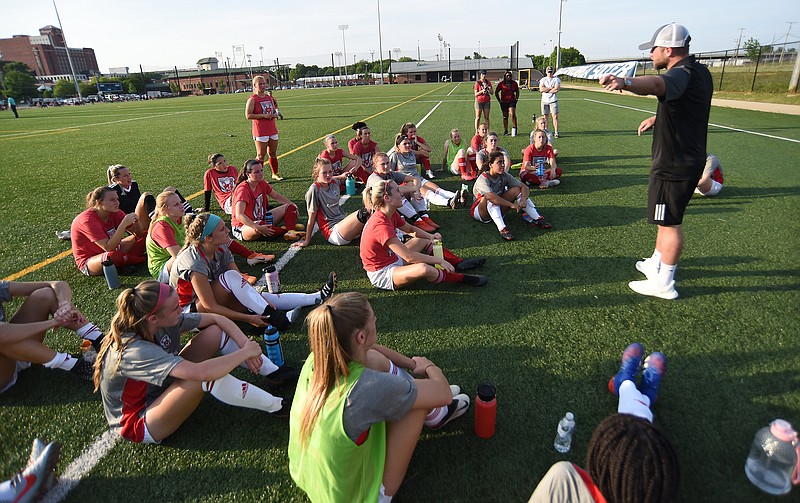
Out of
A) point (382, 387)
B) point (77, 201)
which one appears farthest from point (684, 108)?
point (77, 201)

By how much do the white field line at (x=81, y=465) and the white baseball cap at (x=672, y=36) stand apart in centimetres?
529

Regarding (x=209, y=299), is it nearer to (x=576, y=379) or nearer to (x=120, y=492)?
(x=120, y=492)

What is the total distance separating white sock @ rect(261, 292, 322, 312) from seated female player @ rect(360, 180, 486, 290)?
0.75 metres

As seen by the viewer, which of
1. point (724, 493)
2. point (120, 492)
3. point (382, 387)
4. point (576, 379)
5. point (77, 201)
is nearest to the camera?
point (382, 387)

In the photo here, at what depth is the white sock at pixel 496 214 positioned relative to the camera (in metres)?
6.10

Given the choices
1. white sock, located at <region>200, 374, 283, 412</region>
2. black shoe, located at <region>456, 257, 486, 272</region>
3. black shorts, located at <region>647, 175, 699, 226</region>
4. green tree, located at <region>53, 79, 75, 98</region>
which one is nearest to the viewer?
white sock, located at <region>200, 374, 283, 412</region>

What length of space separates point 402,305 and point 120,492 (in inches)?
107

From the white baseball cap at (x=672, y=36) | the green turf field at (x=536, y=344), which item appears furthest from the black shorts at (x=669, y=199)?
the white baseball cap at (x=672, y=36)

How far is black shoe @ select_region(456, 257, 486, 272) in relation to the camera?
5117 millimetres

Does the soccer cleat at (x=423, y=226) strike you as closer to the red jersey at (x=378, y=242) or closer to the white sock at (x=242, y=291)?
the red jersey at (x=378, y=242)

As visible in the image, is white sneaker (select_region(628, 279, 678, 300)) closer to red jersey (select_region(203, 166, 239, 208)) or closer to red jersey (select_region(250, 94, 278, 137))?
red jersey (select_region(203, 166, 239, 208))

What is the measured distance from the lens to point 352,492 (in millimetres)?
2119

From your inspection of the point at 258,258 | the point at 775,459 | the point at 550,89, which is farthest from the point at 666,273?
the point at 550,89

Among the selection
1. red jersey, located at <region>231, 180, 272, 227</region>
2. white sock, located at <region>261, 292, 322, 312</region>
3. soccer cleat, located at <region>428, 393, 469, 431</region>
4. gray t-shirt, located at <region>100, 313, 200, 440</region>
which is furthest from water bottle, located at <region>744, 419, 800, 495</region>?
red jersey, located at <region>231, 180, 272, 227</region>
